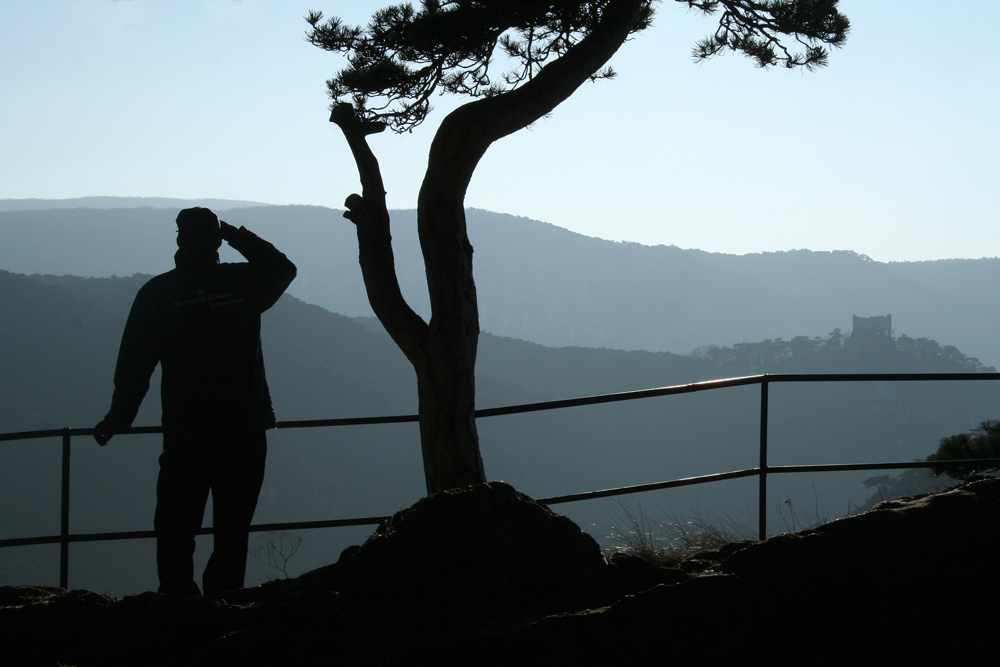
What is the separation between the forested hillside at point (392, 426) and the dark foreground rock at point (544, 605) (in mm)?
59614

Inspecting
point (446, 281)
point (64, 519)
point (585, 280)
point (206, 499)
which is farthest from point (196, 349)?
point (585, 280)

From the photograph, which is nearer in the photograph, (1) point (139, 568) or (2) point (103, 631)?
(2) point (103, 631)

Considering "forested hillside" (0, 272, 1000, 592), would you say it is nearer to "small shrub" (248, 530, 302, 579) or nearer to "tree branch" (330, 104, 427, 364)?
"small shrub" (248, 530, 302, 579)

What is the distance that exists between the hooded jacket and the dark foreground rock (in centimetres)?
90

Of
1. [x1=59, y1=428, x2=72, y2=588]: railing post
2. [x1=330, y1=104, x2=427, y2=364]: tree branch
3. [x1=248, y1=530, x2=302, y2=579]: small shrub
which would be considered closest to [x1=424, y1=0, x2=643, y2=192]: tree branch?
[x1=330, y1=104, x2=427, y2=364]: tree branch

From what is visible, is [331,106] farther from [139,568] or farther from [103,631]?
[139,568]

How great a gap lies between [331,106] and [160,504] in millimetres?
2040

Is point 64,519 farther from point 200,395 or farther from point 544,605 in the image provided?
point 544,605

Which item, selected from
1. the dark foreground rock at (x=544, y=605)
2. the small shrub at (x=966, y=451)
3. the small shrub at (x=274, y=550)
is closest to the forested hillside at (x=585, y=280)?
the small shrub at (x=274, y=550)

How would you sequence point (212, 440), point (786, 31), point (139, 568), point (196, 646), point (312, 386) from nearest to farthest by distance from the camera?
point (196, 646) < point (212, 440) < point (786, 31) < point (139, 568) < point (312, 386)

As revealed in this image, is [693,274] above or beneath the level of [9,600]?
above

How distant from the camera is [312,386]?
7538cm

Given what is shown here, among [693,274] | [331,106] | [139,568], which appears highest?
[693,274]

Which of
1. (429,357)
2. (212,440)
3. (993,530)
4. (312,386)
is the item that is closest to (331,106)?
(429,357)
